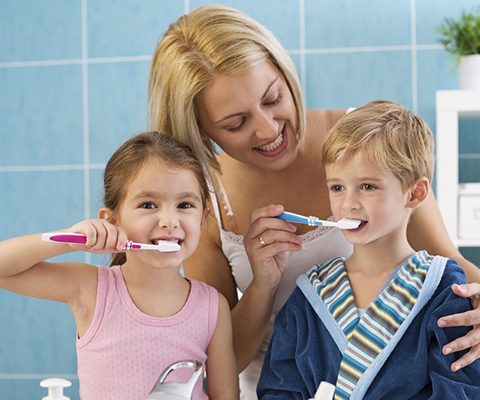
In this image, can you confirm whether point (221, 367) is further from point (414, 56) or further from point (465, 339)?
point (414, 56)

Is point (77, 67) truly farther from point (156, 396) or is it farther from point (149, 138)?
point (156, 396)

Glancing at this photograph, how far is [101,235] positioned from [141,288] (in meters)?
0.19

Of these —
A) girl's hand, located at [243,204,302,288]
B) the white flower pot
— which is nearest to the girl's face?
girl's hand, located at [243,204,302,288]

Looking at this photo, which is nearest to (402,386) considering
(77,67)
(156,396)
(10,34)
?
(156,396)

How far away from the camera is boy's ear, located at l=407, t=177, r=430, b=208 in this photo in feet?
A: 3.76

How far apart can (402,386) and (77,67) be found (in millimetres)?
2019

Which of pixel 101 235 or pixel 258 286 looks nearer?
pixel 101 235

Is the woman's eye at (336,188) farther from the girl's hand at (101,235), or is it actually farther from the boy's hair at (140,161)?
the girl's hand at (101,235)

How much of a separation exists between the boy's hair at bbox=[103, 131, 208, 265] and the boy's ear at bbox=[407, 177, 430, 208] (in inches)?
12.9

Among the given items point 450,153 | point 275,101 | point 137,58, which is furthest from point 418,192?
point 137,58

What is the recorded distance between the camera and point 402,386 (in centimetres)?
106

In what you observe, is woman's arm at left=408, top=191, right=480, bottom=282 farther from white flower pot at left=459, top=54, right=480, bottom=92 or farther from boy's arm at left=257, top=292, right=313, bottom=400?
white flower pot at left=459, top=54, right=480, bottom=92

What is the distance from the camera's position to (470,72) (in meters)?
2.39

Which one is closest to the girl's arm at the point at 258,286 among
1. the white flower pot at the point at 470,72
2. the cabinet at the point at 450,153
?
the cabinet at the point at 450,153
